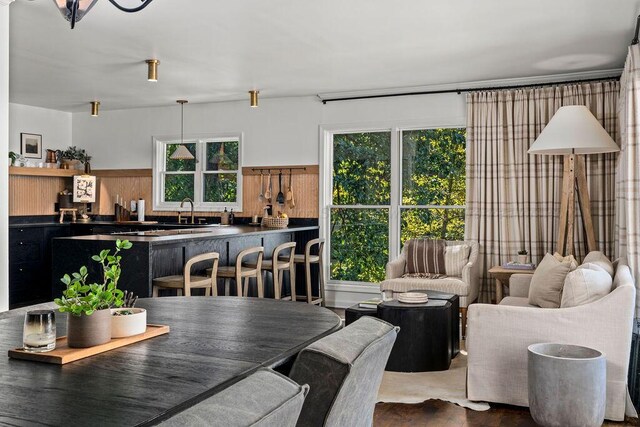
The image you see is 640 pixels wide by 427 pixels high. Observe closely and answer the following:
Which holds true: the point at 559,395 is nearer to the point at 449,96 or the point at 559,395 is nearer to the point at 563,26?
the point at 563,26

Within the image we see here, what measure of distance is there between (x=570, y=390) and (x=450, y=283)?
8.17 ft

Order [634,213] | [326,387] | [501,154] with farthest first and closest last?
[501,154] < [634,213] < [326,387]

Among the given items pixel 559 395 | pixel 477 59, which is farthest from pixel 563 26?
pixel 559 395

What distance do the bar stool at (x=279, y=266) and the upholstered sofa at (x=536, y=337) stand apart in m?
2.86

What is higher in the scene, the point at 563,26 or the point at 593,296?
the point at 563,26

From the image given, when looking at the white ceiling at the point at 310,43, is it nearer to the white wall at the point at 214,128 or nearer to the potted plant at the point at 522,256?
the white wall at the point at 214,128

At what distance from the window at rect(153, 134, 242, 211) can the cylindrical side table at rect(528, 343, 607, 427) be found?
5126 mm

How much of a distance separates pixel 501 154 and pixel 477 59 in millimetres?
1180

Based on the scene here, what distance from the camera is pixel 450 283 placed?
5652 millimetres

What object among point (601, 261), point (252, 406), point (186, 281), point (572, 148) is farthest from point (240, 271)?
point (252, 406)

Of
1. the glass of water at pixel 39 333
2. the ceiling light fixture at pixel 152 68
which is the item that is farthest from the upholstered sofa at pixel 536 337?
the ceiling light fixture at pixel 152 68

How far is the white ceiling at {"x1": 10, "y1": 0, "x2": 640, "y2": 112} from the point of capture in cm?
411

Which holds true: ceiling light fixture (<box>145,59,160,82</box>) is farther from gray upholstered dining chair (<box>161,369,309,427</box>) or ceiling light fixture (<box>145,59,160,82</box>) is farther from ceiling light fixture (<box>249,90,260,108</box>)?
gray upholstered dining chair (<box>161,369,309,427</box>)

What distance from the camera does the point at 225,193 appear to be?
7.97m
